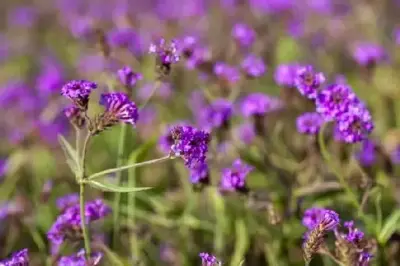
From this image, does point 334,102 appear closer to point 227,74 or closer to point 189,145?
point 189,145

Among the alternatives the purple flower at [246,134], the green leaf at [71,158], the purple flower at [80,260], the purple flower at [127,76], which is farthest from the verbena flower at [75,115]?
the purple flower at [246,134]

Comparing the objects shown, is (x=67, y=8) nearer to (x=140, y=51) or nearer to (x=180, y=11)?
(x=180, y=11)

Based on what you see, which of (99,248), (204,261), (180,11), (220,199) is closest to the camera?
(204,261)

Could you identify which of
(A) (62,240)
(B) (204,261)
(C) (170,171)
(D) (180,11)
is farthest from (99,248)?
(D) (180,11)

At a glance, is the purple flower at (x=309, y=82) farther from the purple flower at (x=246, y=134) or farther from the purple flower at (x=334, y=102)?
the purple flower at (x=246, y=134)

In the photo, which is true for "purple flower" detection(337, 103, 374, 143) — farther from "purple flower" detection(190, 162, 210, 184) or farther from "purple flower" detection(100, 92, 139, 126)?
"purple flower" detection(100, 92, 139, 126)

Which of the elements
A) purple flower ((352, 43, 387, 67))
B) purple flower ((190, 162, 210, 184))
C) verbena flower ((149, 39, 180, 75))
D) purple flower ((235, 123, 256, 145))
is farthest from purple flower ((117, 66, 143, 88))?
purple flower ((352, 43, 387, 67))

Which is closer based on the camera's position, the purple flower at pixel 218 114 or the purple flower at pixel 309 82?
the purple flower at pixel 309 82
